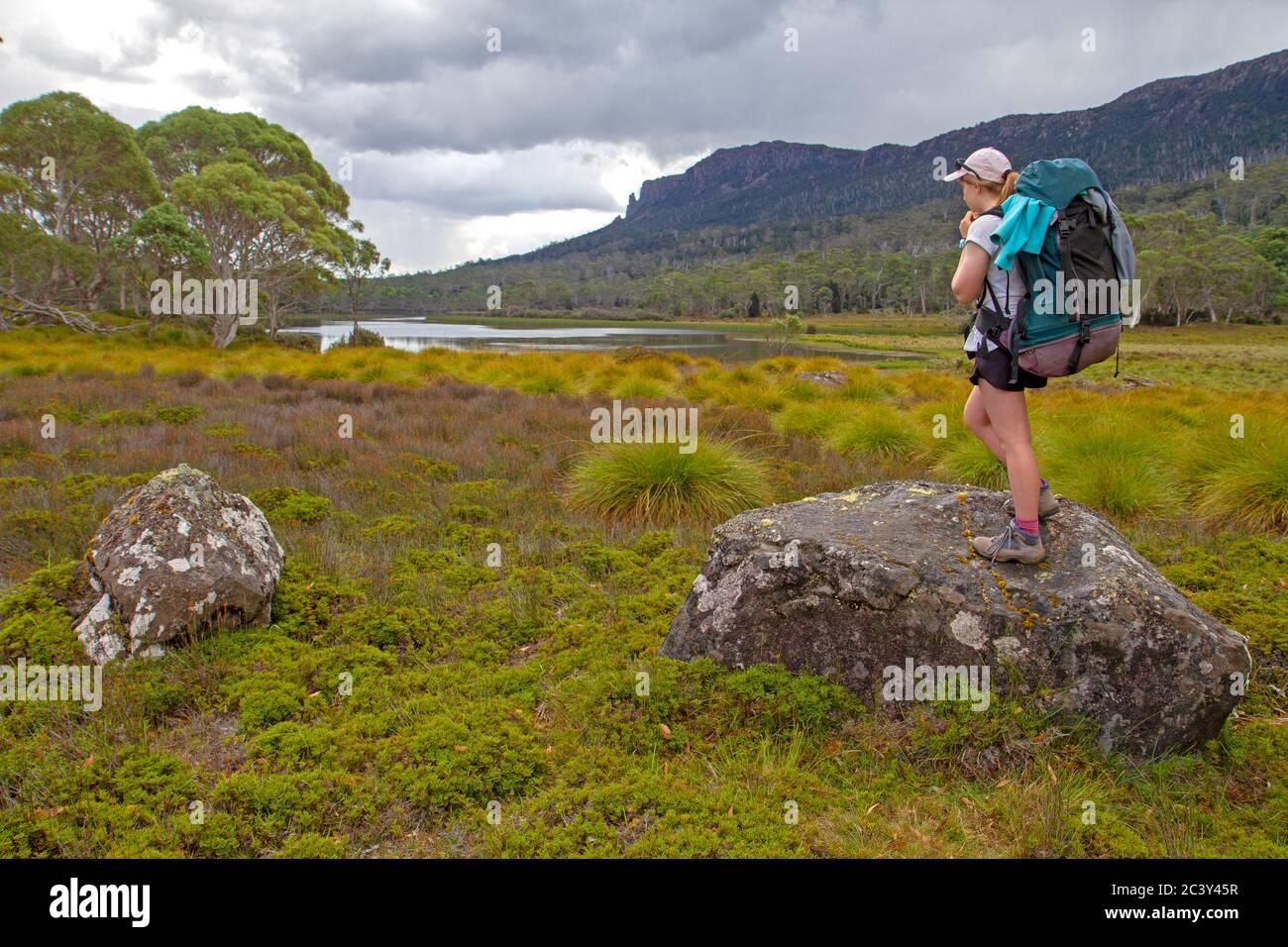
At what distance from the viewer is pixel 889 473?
9688 mm

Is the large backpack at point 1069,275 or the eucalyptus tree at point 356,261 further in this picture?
the eucalyptus tree at point 356,261

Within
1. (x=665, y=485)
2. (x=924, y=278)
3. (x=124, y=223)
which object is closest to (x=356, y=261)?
(x=124, y=223)

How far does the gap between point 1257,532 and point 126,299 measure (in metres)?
61.6

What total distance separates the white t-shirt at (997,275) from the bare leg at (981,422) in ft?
1.88

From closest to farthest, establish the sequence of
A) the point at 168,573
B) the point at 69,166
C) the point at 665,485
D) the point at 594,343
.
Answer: the point at 168,573 → the point at 665,485 → the point at 69,166 → the point at 594,343

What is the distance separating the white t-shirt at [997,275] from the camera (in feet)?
11.2

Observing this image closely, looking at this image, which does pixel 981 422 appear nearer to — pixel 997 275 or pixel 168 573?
pixel 997 275

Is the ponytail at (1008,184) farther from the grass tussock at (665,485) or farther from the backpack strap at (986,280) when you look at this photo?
the grass tussock at (665,485)

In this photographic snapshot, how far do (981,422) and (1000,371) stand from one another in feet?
1.79

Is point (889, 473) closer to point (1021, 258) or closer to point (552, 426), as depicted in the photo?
point (552, 426)

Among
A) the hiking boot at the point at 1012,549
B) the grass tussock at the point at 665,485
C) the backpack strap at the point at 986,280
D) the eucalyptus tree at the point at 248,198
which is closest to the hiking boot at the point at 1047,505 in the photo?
the hiking boot at the point at 1012,549

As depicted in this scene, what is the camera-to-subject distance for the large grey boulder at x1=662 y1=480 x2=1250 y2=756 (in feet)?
11.2

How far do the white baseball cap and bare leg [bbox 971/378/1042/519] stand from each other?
40.1 inches

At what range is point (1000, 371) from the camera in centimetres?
359
